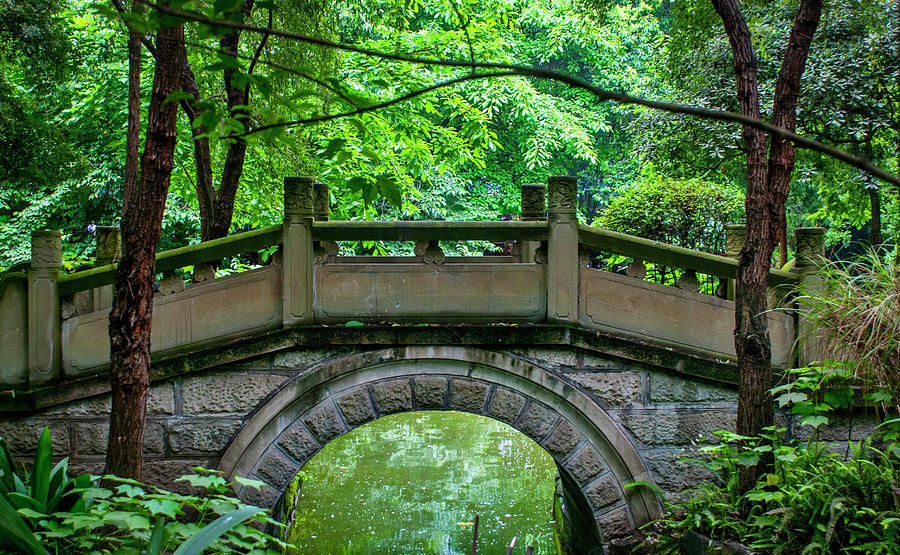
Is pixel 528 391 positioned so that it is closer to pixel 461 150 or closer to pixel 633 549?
pixel 633 549

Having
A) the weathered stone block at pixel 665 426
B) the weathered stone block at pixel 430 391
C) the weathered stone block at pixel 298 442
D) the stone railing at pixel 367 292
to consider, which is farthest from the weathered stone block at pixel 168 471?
the weathered stone block at pixel 665 426

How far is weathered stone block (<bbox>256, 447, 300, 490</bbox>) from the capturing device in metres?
5.91

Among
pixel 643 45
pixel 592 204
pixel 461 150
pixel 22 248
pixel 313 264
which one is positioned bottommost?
pixel 313 264

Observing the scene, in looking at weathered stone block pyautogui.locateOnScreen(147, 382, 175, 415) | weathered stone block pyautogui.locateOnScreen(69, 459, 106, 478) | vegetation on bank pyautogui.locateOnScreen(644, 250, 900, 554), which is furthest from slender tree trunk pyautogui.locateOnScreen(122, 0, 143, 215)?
vegetation on bank pyautogui.locateOnScreen(644, 250, 900, 554)

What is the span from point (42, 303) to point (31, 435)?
3.37ft

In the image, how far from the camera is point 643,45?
739 inches

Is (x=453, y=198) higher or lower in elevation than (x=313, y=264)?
higher

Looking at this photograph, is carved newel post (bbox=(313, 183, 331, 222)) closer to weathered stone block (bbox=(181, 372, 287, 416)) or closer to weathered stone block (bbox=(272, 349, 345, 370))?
weathered stone block (bbox=(272, 349, 345, 370))

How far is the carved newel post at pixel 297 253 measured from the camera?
582 centimetres

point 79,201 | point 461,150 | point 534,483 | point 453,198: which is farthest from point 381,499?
point 453,198

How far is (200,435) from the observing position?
19.2 ft

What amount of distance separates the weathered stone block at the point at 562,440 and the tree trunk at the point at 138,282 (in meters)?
3.23

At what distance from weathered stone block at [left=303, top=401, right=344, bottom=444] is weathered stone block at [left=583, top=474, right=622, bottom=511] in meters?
2.07

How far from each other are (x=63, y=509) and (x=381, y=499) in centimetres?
589
